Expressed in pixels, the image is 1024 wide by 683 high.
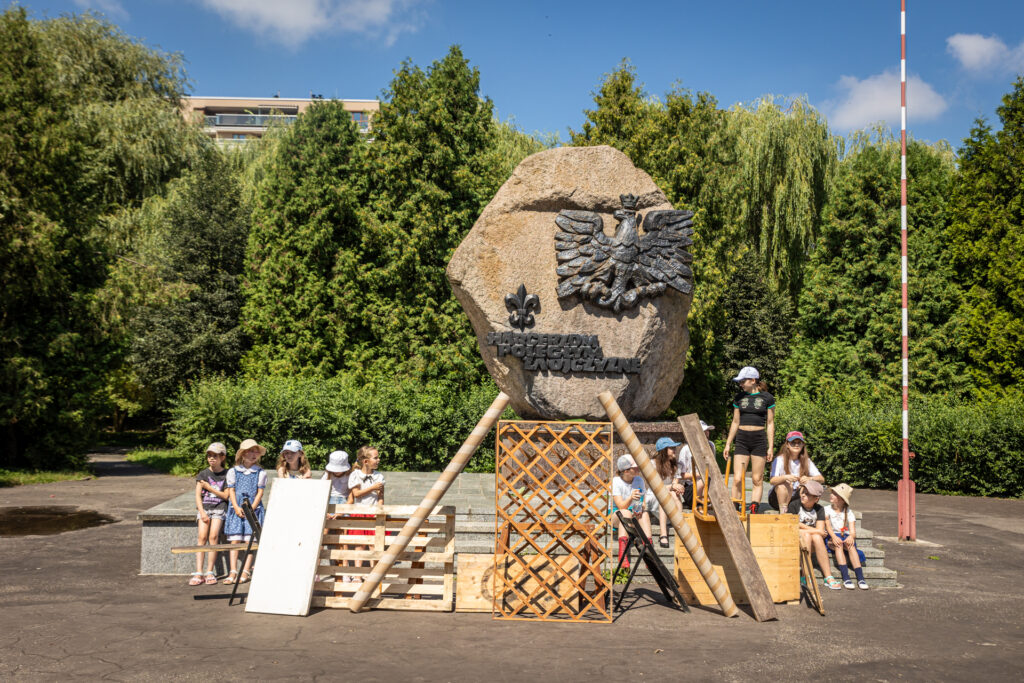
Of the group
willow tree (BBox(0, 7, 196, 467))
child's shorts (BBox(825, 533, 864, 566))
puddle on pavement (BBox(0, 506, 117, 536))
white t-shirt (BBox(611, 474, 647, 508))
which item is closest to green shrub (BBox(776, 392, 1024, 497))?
child's shorts (BBox(825, 533, 864, 566))

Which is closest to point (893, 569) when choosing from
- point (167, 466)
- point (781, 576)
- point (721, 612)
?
point (781, 576)

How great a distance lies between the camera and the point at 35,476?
762 inches

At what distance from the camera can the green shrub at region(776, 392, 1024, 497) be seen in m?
18.4

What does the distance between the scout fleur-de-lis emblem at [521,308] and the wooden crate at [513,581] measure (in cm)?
332

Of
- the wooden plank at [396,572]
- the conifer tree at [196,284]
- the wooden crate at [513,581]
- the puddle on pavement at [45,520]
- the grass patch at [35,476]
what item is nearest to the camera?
the wooden crate at [513,581]

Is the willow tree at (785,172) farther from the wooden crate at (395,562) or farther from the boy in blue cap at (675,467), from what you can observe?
the wooden crate at (395,562)

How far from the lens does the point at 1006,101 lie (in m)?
21.7

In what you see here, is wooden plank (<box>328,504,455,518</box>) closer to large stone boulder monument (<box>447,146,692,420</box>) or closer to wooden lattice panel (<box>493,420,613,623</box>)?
wooden lattice panel (<box>493,420,613,623</box>)

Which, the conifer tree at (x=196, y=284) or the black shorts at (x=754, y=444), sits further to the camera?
the conifer tree at (x=196, y=284)

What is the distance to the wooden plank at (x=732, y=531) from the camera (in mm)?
7977

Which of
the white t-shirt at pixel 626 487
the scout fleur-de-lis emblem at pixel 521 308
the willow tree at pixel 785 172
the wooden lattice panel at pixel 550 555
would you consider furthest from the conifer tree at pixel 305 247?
the wooden lattice panel at pixel 550 555

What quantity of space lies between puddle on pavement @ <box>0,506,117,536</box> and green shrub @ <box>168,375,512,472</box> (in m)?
4.33

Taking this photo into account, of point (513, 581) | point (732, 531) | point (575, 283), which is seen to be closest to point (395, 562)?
point (513, 581)

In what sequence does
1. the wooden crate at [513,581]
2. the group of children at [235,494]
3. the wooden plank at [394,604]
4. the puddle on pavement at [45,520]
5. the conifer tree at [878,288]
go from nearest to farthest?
the wooden crate at [513,581] → the wooden plank at [394,604] → the group of children at [235,494] → the puddle on pavement at [45,520] → the conifer tree at [878,288]
